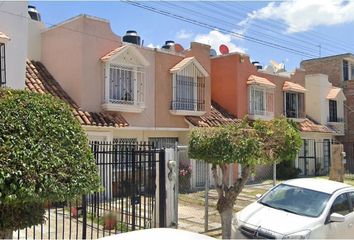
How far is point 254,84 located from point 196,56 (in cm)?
414

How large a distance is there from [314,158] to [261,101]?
253 inches

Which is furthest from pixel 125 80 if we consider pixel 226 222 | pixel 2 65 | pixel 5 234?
pixel 5 234

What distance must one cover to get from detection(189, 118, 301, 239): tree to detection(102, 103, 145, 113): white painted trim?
7.10 meters

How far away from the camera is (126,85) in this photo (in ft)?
55.1

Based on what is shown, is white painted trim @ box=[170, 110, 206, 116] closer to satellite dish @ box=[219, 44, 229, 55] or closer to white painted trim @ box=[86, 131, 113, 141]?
white painted trim @ box=[86, 131, 113, 141]

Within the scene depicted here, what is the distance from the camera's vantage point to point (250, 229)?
7457 mm

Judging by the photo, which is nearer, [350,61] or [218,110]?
[218,110]

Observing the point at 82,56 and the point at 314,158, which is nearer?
the point at 82,56

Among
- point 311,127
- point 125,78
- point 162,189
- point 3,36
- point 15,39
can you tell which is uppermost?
point 15,39

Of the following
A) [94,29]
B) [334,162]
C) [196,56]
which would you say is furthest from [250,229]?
[196,56]

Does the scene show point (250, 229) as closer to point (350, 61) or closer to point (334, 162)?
point (334, 162)

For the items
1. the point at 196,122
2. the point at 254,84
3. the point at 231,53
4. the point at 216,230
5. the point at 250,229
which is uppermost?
the point at 231,53

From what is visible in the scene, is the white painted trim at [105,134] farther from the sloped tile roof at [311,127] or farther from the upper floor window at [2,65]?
the sloped tile roof at [311,127]

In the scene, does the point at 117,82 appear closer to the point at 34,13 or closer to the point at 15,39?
the point at 15,39
